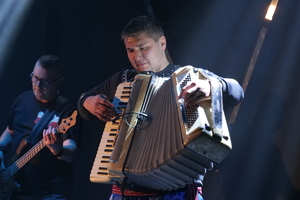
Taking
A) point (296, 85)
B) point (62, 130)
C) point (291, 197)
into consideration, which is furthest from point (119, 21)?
point (291, 197)

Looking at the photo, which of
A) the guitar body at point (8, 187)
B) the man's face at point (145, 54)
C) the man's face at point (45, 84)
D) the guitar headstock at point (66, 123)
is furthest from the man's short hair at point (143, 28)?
the guitar body at point (8, 187)

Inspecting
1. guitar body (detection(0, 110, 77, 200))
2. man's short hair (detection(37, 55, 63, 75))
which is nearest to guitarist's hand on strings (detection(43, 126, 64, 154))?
guitar body (detection(0, 110, 77, 200))

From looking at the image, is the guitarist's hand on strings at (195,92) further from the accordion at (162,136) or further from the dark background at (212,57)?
the dark background at (212,57)

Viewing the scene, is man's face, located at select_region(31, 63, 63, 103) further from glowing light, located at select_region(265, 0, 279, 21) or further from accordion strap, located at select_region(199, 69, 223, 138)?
accordion strap, located at select_region(199, 69, 223, 138)

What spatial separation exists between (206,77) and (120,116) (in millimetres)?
481

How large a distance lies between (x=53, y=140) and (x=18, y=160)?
43 cm

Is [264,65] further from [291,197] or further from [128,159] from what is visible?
[128,159]

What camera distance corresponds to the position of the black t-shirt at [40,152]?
2799 millimetres

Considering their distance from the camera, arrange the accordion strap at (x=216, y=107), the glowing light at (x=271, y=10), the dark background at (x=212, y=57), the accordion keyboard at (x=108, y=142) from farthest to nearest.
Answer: the glowing light at (x=271, y=10), the dark background at (x=212, y=57), the accordion keyboard at (x=108, y=142), the accordion strap at (x=216, y=107)

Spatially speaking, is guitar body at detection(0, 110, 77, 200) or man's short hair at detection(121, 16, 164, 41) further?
guitar body at detection(0, 110, 77, 200)

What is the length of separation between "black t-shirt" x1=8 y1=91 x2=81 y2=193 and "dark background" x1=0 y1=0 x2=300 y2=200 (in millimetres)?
486

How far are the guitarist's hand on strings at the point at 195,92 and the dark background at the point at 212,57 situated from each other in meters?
1.15

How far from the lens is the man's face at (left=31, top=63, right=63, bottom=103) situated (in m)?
3.07

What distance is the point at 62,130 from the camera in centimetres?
283
